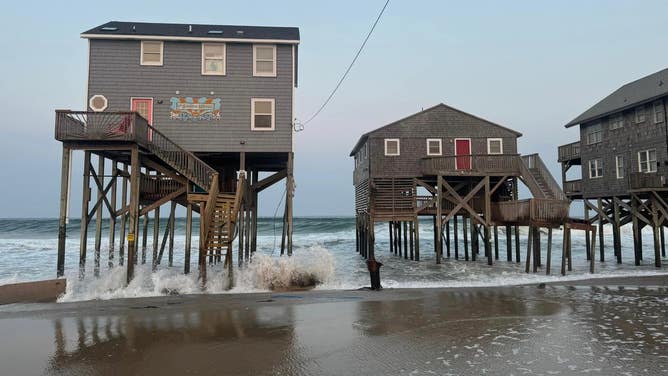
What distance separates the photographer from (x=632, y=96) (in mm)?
27391

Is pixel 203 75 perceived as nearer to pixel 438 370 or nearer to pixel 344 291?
pixel 344 291

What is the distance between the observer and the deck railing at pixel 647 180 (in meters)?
22.8

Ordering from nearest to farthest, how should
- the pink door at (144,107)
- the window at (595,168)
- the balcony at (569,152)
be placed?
1. the pink door at (144,107)
2. the window at (595,168)
3. the balcony at (569,152)

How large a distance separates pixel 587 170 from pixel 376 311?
25.1 metres

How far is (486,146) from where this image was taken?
26141 mm

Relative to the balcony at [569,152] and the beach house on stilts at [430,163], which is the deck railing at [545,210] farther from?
the balcony at [569,152]

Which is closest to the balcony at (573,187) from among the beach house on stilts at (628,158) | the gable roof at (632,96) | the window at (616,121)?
the beach house on stilts at (628,158)

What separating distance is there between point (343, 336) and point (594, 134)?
28.0 meters

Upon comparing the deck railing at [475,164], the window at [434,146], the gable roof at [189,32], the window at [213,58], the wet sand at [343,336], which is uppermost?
the gable roof at [189,32]

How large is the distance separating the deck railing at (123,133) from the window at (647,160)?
2356 cm

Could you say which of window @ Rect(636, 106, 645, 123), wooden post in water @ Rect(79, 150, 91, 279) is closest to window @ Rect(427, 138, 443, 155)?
window @ Rect(636, 106, 645, 123)

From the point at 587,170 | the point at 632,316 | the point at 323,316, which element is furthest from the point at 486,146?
the point at 323,316

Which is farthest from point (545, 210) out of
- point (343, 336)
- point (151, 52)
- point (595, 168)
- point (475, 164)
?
point (151, 52)

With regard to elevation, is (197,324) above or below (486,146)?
below
